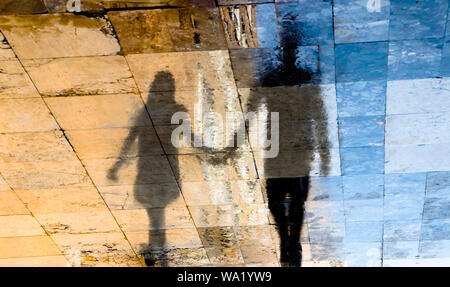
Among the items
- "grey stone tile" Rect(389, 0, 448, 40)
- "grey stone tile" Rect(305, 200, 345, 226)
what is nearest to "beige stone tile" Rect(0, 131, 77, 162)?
"grey stone tile" Rect(305, 200, 345, 226)

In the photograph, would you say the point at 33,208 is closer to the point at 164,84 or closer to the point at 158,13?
the point at 164,84

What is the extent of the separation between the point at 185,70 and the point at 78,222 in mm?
3543

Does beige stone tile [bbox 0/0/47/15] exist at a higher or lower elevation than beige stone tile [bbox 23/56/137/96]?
higher

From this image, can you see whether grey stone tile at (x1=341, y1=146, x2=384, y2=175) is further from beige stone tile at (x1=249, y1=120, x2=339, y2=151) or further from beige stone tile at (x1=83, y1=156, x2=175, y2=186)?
beige stone tile at (x1=83, y1=156, x2=175, y2=186)

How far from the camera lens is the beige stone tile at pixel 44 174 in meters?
4.62

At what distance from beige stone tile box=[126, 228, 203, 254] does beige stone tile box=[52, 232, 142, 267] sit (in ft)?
0.73

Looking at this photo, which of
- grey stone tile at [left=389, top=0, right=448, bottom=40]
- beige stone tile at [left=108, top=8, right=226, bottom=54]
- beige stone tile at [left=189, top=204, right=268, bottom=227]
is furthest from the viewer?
beige stone tile at [left=189, top=204, right=268, bottom=227]

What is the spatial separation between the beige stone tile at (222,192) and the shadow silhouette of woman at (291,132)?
0.80ft

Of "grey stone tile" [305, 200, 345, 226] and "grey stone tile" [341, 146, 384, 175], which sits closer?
"grey stone tile" [341, 146, 384, 175]

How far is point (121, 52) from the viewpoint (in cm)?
368

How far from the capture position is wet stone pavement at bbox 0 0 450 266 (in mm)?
3482

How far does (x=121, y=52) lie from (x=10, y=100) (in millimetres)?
1716

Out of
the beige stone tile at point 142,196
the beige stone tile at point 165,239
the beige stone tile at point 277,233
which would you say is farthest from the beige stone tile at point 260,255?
the beige stone tile at point 142,196
